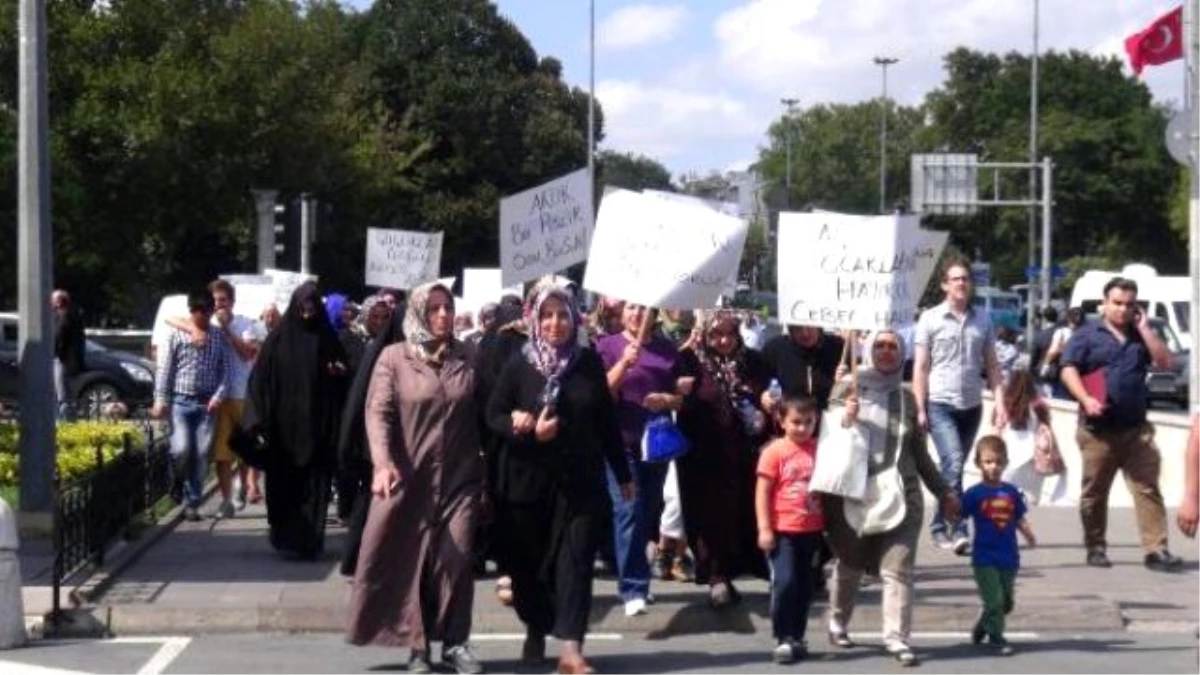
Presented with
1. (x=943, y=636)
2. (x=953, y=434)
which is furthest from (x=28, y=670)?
(x=953, y=434)

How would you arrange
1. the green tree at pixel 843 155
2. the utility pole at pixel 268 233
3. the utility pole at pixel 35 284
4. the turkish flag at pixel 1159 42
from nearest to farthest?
the utility pole at pixel 35 284 → the turkish flag at pixel 1159 42 → the utility pole at pixel 268 233 → the green tree at pixel 843 155

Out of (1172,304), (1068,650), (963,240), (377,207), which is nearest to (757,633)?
(1068,650)

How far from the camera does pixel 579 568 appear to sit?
1083 cm

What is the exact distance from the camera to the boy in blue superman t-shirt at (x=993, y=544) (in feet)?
38.5

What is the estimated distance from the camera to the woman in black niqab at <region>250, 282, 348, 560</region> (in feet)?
49.8

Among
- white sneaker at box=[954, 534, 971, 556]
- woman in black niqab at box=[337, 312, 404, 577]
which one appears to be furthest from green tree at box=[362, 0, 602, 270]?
woman in black niqab at box=[337, 312, 404, 577]

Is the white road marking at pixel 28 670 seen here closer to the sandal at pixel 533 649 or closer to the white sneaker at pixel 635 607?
the sandal at pixel 533 649

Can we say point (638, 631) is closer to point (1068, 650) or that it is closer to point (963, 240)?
point (1068, 650)

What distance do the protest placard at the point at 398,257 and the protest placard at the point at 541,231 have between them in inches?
299

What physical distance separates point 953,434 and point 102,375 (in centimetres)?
2310

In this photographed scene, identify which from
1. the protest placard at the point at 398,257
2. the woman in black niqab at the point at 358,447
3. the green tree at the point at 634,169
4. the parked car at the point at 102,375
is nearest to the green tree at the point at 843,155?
the green tree at the point at 634,169

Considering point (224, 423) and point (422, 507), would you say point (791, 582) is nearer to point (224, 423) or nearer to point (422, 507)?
point (422, 507)

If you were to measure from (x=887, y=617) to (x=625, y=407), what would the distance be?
6.08 ft

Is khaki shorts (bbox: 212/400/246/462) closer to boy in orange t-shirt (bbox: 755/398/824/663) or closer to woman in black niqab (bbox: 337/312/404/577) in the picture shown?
woman in black niqab (bbox: 337/312/404/577)
